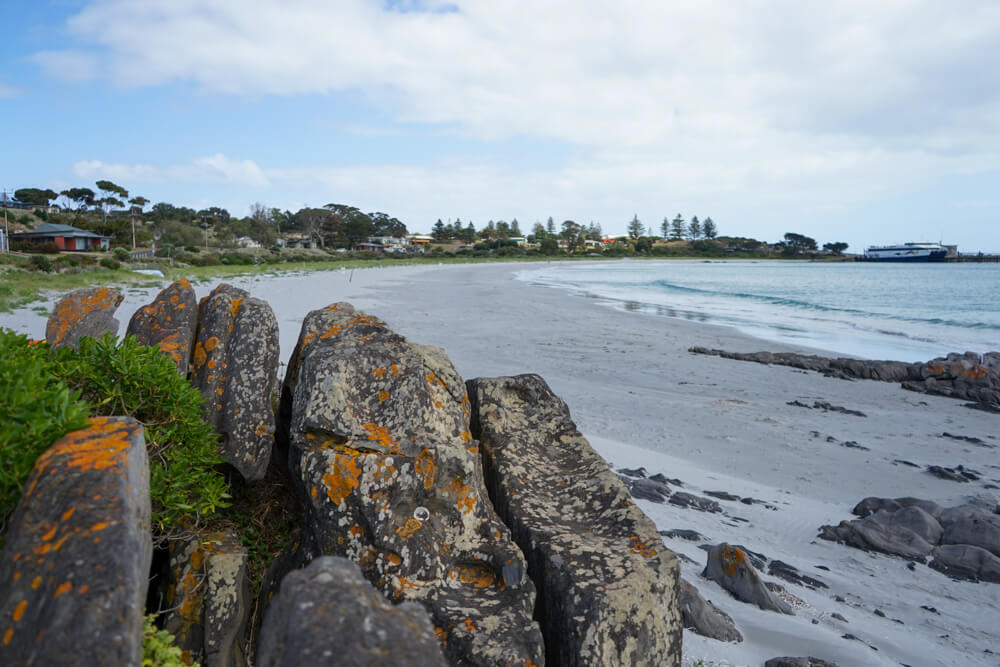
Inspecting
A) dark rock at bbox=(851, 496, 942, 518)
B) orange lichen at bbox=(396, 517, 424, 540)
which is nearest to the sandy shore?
dark rock at bbox=(851, 496, 942, 518)

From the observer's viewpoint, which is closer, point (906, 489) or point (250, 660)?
point (250, 660)

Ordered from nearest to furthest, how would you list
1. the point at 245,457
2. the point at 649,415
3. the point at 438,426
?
the point at 438,426 < the point at 245,457 < the point at 649,415

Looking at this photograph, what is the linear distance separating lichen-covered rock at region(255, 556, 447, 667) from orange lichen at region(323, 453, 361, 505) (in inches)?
47.1

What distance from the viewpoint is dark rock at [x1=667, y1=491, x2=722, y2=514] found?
21.5 ft

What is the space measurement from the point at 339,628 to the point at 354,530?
4.64 ft

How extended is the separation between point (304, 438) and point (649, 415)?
7.81 m

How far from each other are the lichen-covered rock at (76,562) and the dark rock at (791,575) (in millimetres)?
5083

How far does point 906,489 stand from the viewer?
7.62 metres

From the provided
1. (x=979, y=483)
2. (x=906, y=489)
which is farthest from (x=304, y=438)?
(x=979, y=483)

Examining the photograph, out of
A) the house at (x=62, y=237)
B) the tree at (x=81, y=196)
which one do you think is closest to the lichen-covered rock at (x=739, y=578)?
the house at (x=62, y=237)

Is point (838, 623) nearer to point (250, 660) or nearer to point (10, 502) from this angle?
point (250, 660)

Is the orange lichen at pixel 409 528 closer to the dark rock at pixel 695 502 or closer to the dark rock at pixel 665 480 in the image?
the dark rock at pixel 695 502

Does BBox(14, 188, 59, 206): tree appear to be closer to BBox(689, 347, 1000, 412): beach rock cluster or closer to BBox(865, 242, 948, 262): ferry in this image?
BBox(689, 347, 1000, 412): beach rock cluster

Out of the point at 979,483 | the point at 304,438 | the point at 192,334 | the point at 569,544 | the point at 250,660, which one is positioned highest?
the point at 192,334
